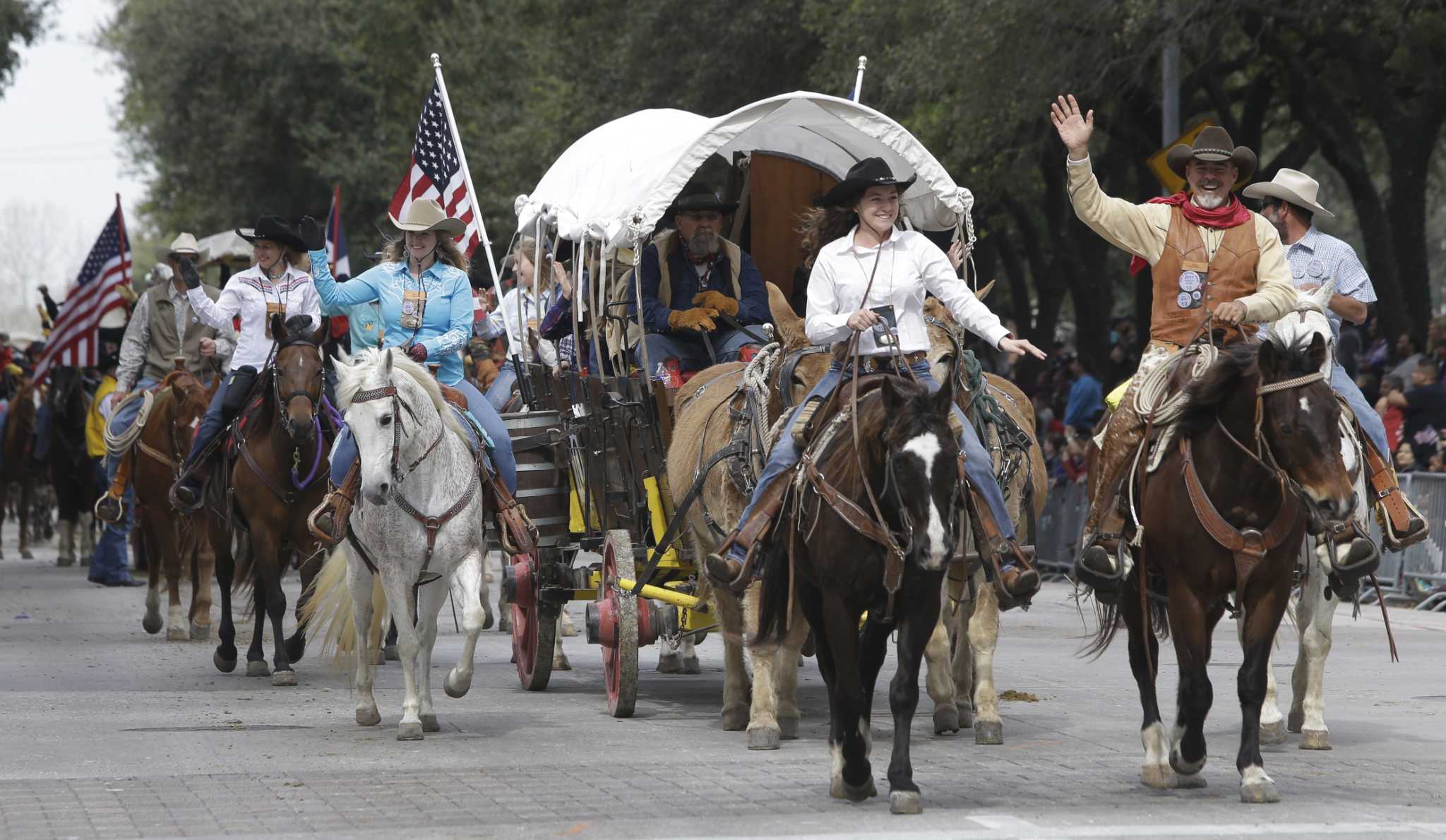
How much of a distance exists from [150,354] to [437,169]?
11.6 ft

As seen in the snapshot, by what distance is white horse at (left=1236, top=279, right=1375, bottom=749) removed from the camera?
1013 cm

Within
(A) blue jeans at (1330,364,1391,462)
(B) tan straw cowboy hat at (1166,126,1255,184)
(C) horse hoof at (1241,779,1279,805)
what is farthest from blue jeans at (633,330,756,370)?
(C) horse hoof at (1241,779,1279,805)

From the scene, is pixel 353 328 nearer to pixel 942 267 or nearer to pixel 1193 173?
pixel 942 267

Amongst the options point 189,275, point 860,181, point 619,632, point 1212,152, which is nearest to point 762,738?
point 619,632

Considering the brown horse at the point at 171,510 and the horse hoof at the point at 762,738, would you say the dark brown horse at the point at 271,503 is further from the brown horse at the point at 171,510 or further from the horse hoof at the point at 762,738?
the horse hoof at the point at 762,738

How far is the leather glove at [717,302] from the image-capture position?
12.4 m

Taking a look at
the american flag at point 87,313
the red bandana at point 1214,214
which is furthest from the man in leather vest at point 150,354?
the red bandana at point 1214,214

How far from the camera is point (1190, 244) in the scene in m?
9.83

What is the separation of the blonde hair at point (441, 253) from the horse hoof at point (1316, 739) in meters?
5.71

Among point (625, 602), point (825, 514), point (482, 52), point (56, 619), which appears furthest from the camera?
point (482, 52)

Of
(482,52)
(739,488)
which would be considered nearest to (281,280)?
(739,488)

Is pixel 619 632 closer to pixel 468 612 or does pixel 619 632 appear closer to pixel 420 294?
pixel 468 612

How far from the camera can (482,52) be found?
147ft

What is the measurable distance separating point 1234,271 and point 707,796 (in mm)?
3586
